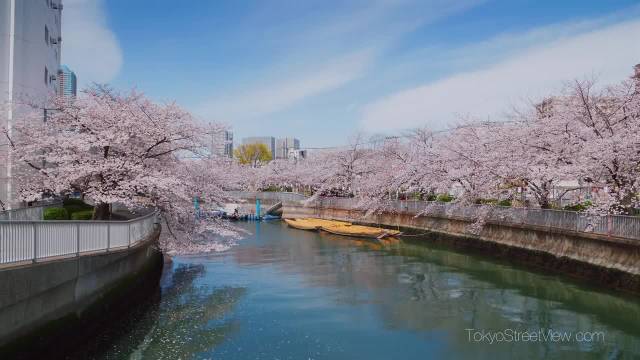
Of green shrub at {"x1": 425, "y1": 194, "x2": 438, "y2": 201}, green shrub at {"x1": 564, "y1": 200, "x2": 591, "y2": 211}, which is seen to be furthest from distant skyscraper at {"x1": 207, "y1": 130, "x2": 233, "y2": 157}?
green shrub at {"x1": 425, "y1": 194, "x2": 438, "y2": 201}

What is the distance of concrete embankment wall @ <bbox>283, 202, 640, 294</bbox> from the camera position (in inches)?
792

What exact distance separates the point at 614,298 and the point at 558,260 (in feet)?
18.4

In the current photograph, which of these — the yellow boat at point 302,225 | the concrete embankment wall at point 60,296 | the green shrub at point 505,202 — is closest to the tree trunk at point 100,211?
the concrete embankment wall at point 60,296

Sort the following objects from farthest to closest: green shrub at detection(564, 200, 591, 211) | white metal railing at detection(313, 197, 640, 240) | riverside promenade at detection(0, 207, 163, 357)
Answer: green shrub at detection(564, 200, 591, 211)
white metal railing at detection(313, 197, 640, 240)
riverside promenade at detection(0, 207, 163, 357)

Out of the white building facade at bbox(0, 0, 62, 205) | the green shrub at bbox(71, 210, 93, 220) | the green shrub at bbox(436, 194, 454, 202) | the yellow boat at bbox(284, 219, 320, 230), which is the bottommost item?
the yellow boat at bbox(284, 219, 320, 230)

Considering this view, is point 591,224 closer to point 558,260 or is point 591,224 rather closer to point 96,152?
point 558,260

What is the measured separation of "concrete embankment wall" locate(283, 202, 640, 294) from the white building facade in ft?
79.7

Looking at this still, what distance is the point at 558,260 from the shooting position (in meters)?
24.7

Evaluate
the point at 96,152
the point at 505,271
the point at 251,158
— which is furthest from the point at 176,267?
the point at 251,158

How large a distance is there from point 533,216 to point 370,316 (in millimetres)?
14049

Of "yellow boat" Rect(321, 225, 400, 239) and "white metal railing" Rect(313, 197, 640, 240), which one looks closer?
"white metal railing" Rect(313, 197, 640, 240)

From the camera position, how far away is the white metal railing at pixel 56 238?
33.5 feet

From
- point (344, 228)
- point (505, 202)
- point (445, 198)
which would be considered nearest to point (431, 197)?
point (445, 198)

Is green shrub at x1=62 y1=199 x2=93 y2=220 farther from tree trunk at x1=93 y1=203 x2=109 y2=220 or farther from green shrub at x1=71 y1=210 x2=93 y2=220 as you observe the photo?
tree trunk at x1=93 y1=203 x2=109 y2=220
